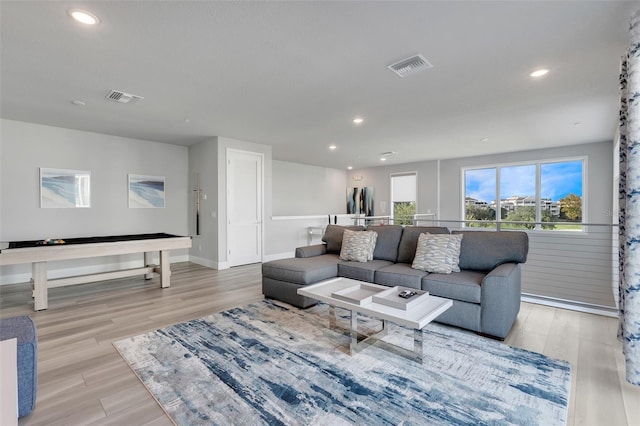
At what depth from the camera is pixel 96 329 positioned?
3.00 m

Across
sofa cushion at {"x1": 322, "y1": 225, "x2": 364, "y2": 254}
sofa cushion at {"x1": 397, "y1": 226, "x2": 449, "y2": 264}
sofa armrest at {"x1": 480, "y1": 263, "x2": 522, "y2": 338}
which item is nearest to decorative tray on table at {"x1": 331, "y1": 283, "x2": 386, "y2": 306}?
sofa armrest at {"x1": 480, "y1": 263, "x2": 522, "y2": 338}

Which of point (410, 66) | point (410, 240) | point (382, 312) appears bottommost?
point (382, 312)

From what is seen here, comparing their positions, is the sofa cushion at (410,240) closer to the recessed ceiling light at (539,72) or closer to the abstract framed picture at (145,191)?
the recessed ceiling light at (539,72)

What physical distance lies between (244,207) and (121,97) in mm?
2960

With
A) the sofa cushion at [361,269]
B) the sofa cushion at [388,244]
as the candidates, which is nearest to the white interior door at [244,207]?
the sofa cushion at [361,269]

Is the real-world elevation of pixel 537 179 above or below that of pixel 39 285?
above

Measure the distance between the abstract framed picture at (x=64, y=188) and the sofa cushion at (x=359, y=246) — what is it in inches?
187

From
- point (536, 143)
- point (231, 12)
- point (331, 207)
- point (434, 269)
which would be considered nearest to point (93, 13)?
point (231, 12)

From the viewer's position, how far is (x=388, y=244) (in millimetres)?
4129

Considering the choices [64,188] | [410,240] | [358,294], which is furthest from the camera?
[64,188]

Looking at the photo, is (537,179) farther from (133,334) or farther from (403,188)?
(133,334)

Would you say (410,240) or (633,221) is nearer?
(633,221)

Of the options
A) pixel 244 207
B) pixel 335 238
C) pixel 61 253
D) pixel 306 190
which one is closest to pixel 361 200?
pixel 306 190

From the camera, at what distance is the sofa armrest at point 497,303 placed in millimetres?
2688
